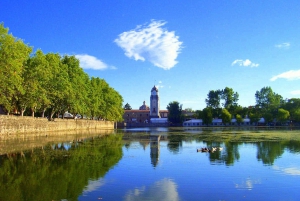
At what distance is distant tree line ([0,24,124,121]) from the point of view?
1555 inches

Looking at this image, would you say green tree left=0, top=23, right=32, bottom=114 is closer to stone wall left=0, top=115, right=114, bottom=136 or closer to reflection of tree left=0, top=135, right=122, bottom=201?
stone wall left=0, top=115, right=114, bottom=136

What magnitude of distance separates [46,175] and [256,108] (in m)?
132

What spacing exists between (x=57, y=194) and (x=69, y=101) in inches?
2050

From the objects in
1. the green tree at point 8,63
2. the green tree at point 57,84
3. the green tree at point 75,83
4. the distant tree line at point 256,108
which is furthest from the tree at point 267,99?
the green tree at point 8,63

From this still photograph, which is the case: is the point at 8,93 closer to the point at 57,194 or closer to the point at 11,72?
the point at 11,72

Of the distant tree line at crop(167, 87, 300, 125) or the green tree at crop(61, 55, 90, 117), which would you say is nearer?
the green tree at crop(61, 55, 90, 117)

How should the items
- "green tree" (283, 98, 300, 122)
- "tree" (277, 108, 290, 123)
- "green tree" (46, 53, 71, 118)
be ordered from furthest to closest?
1. "green tree" (283, 98, 300, 122)
2. "tree" (277, 108, 290, 123)
3. "green tree" (46, 53, 71, 118)

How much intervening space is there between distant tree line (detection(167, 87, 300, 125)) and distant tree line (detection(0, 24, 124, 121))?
6472cm

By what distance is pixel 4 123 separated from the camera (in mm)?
42281

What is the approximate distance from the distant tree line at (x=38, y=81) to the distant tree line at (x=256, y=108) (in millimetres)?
64717

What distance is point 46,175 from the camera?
16859 mm

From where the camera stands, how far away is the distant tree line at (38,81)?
39500 mm

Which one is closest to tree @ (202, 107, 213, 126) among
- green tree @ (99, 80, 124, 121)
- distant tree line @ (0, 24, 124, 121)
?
green tree @ (99, 80, 124, 121)

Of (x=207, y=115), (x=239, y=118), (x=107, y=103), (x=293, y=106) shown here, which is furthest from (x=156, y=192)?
(x=293, y=106)
